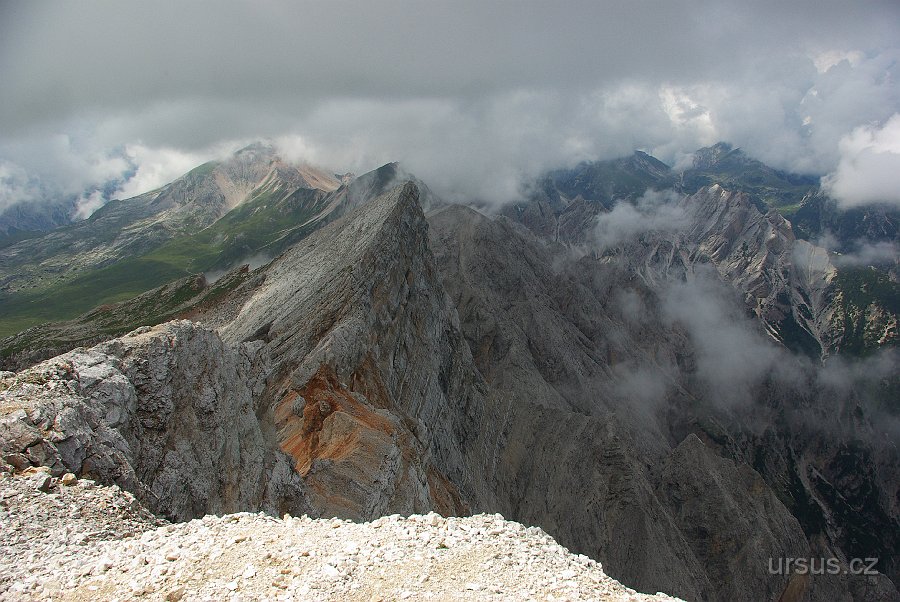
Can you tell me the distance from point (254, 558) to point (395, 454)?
24.0m

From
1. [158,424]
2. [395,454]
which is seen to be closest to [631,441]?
[395,454]

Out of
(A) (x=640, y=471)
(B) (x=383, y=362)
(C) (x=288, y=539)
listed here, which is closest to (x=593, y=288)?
(A) (x=640, y=471)

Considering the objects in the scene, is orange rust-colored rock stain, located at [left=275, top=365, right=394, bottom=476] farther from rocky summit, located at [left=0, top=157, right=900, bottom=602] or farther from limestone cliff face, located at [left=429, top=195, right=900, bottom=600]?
limestone cliff face, located at [left=429, top=195, right=900, bottom=600]

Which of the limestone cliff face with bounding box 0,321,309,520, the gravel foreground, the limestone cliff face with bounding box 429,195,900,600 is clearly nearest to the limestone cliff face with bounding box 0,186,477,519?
the limestone cliff face with bounding box 0,321,309,520

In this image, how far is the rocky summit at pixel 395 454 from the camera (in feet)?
38.0

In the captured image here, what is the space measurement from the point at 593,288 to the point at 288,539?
614 feet

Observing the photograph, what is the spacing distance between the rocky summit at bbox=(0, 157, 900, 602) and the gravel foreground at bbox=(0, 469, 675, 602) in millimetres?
63

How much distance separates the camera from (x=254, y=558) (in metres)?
11.5

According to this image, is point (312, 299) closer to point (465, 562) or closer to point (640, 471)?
point (465, 562)

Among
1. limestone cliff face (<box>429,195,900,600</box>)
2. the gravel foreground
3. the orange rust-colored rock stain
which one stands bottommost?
limestone cliff face (<box>429,195,900,600</box>)

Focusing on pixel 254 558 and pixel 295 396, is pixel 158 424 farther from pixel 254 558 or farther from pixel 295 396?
pixel 295 396

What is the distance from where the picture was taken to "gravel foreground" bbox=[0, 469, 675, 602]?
34.1 feet

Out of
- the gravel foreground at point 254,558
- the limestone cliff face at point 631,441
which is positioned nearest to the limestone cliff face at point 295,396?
the gravel foreground at point 254,558

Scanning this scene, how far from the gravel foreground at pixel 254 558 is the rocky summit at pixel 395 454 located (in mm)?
63
